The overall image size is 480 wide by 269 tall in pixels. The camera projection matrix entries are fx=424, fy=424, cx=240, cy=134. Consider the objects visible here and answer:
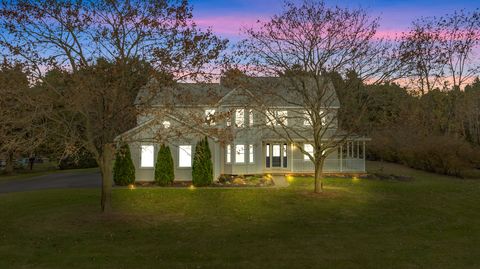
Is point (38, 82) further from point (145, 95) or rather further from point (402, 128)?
point (402, 128)

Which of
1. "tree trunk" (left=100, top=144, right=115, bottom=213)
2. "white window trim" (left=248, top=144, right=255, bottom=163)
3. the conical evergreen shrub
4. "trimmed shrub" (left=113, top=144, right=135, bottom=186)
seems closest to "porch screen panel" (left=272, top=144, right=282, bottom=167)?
"white window trim" (left=248, top=144, right=255, bottom=163)

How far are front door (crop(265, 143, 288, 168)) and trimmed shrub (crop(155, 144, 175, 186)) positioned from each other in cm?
1013

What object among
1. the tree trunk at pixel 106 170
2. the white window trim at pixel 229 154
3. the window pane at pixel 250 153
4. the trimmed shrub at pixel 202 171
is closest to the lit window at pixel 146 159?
the trimmed shrub at pixel 202 171

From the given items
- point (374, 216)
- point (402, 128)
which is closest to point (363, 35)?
point (374, 216)

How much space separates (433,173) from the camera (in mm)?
33938

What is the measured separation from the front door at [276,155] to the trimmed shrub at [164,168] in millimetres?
10132

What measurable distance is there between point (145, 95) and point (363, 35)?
10669mm

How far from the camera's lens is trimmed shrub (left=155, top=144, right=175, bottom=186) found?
24125mm

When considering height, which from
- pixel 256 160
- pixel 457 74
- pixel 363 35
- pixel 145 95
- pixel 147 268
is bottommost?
pixel 147 268

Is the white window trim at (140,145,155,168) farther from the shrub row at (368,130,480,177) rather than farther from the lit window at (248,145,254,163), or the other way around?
the shrub row at (368,130,480,177)

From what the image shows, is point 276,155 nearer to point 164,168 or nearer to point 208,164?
point 208,164

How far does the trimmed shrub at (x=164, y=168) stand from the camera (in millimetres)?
24125

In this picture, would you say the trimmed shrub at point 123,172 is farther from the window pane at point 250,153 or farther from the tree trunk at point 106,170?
the window pane at point 250,153

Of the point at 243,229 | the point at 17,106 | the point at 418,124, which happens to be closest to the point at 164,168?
the point at 243,229
